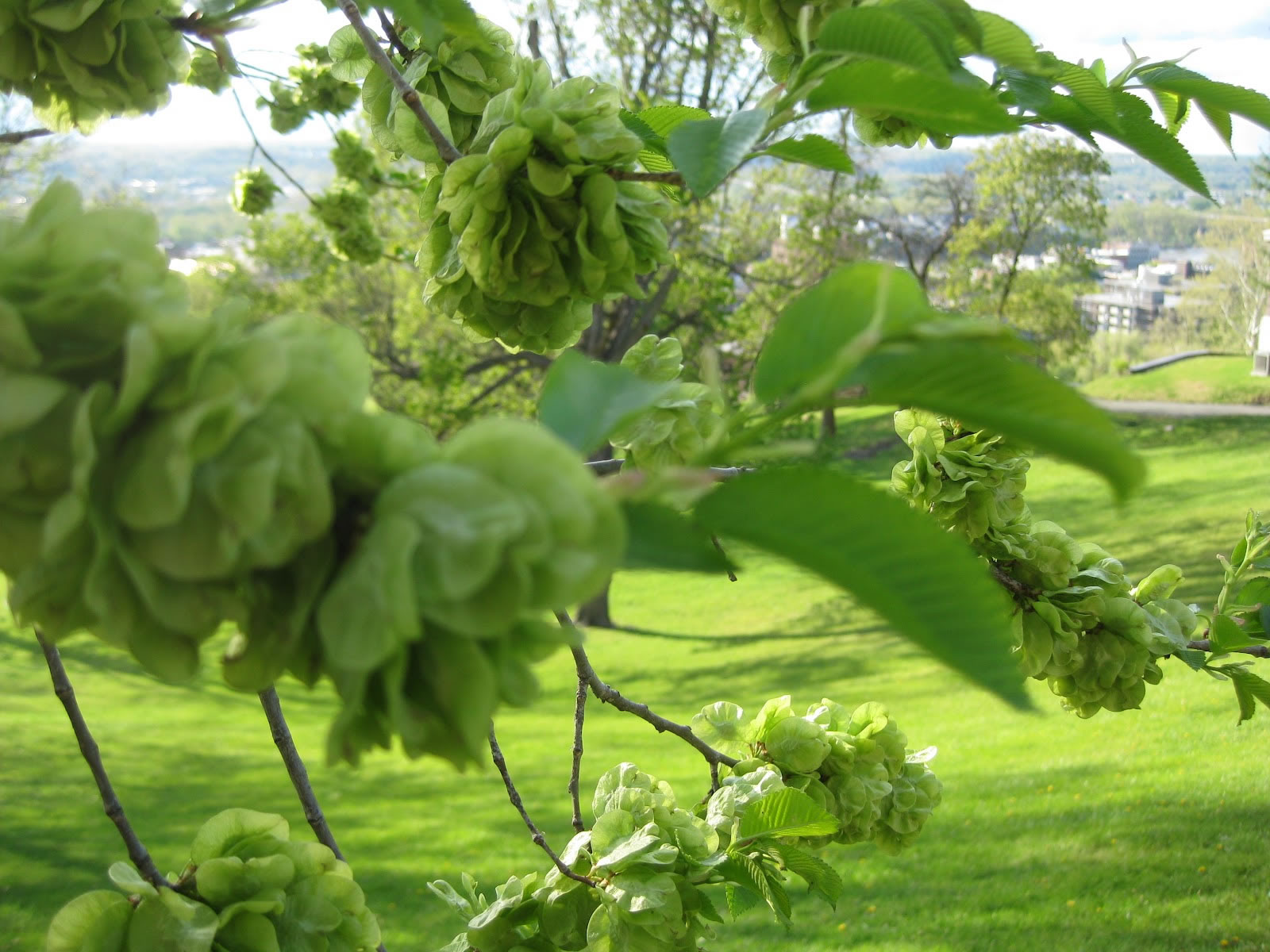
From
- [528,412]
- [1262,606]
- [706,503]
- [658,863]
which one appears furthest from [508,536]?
[528,412]

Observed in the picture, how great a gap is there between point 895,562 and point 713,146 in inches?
18.2

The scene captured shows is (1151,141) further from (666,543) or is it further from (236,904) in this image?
(236,904)

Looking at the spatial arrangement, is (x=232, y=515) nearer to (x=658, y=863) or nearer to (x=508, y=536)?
(x=508, y=536)

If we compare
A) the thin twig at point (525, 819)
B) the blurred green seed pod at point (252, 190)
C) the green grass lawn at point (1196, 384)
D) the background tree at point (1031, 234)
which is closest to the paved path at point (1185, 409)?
the green grass lawn at point (1196, 384)

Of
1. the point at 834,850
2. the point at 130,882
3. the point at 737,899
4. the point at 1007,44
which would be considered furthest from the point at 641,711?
the point at 834,850

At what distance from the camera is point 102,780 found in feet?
3.89

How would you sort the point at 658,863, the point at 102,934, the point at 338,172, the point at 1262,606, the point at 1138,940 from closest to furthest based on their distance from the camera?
1. the point at 102,934
2. the point at 658,863
3. the point at 1262,606
4. the point at 338,172
5. the point at 1138,940

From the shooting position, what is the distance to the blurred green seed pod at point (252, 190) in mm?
5094

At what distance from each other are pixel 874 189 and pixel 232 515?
15317mm

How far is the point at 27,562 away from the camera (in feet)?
1.76

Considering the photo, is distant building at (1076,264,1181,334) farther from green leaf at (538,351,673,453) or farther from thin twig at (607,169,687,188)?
green leaf at (538,351,673,453)

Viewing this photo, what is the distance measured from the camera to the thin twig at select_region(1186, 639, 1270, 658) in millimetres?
1782

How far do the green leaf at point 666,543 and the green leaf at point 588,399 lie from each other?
0.17 feet

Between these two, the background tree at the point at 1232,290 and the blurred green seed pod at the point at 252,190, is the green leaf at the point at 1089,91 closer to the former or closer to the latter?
the blurred green seed pod at the point at 252,190
